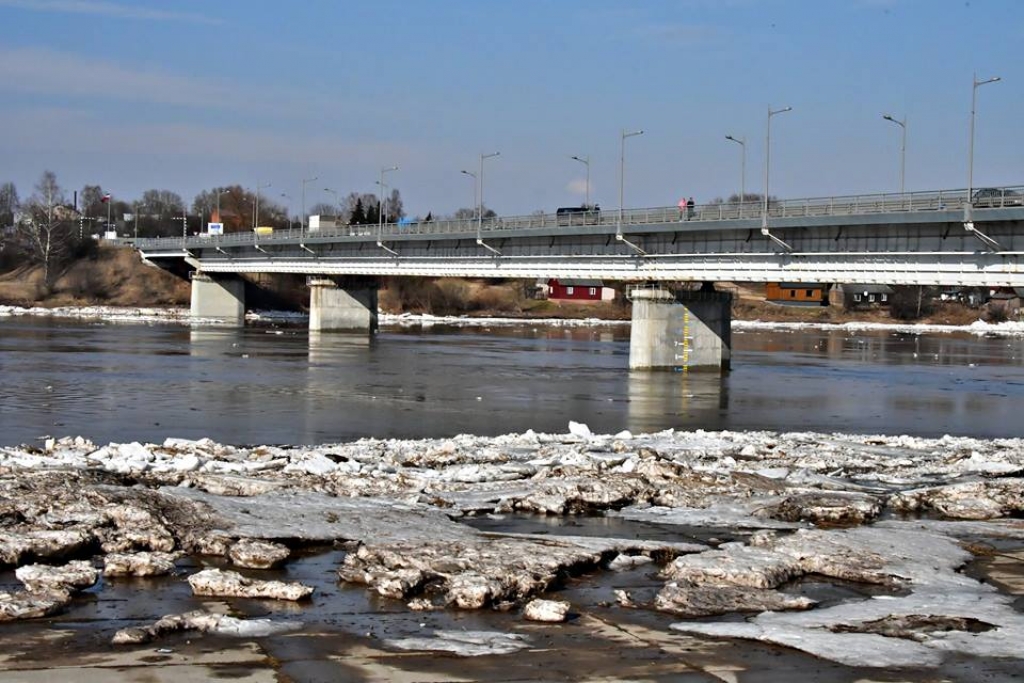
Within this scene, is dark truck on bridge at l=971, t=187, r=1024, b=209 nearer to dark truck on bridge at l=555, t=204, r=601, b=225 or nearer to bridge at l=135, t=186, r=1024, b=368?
bridge at l=135, t=186, r=1024, b=368

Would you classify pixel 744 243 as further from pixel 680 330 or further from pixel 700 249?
pixel 680 330

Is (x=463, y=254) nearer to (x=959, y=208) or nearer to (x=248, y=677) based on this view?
(x=959, y=208)

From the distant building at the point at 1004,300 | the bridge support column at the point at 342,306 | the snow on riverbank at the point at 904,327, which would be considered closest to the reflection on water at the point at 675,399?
the bridge support column at the point at 342,306

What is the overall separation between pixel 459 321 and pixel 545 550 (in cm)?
12267

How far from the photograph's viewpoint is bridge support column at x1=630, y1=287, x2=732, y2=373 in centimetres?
6481

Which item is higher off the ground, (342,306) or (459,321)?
(342,306)

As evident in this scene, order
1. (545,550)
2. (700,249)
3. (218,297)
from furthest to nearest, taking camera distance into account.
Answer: (218,297), (700,249), (545,550)

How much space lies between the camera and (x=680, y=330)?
65.8 m

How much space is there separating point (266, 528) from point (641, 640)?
6.44 metres

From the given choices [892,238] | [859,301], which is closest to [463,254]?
[892,238]

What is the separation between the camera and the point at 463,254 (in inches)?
3270

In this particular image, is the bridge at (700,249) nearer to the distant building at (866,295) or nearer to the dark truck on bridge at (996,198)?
the dark truck on bridge at (996,198)

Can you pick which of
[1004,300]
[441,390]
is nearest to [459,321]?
[1004,300]

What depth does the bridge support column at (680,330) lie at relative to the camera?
64812 millimetres
